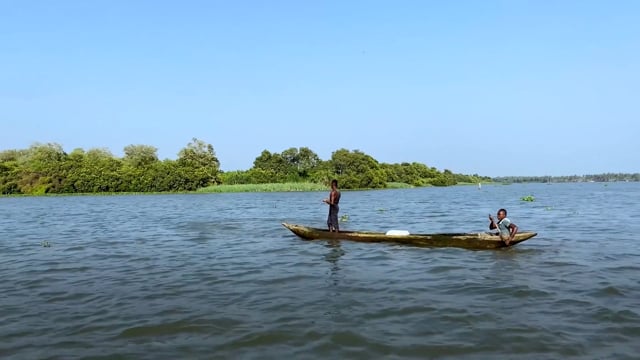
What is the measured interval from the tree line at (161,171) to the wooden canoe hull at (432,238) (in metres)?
78.6

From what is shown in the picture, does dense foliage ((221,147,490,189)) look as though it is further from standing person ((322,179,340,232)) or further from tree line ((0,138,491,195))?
standing person ((322,179,340,232))

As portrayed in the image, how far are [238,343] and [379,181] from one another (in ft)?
351

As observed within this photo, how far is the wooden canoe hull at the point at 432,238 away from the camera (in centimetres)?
1557

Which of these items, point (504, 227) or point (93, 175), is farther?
point (93, 175)

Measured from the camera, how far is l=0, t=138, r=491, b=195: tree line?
91.6m

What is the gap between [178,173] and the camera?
94.3 m

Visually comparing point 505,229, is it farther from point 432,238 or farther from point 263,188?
point 263,188

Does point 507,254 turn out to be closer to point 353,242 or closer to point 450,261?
point 450,261

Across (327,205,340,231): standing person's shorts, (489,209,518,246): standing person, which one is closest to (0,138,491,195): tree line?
(327,205,340,231): standing person's shorts

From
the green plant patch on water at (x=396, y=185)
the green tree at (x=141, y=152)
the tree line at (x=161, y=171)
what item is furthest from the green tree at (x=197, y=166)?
the green plant patch on water at (x=396, y=185)

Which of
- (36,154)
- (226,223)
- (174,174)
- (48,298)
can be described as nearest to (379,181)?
(174,174)

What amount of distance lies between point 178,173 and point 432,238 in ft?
274

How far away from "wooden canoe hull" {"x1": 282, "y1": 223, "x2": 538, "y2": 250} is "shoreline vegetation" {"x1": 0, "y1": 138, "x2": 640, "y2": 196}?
230ft

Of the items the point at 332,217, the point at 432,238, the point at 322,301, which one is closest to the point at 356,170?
the point at 332,217
